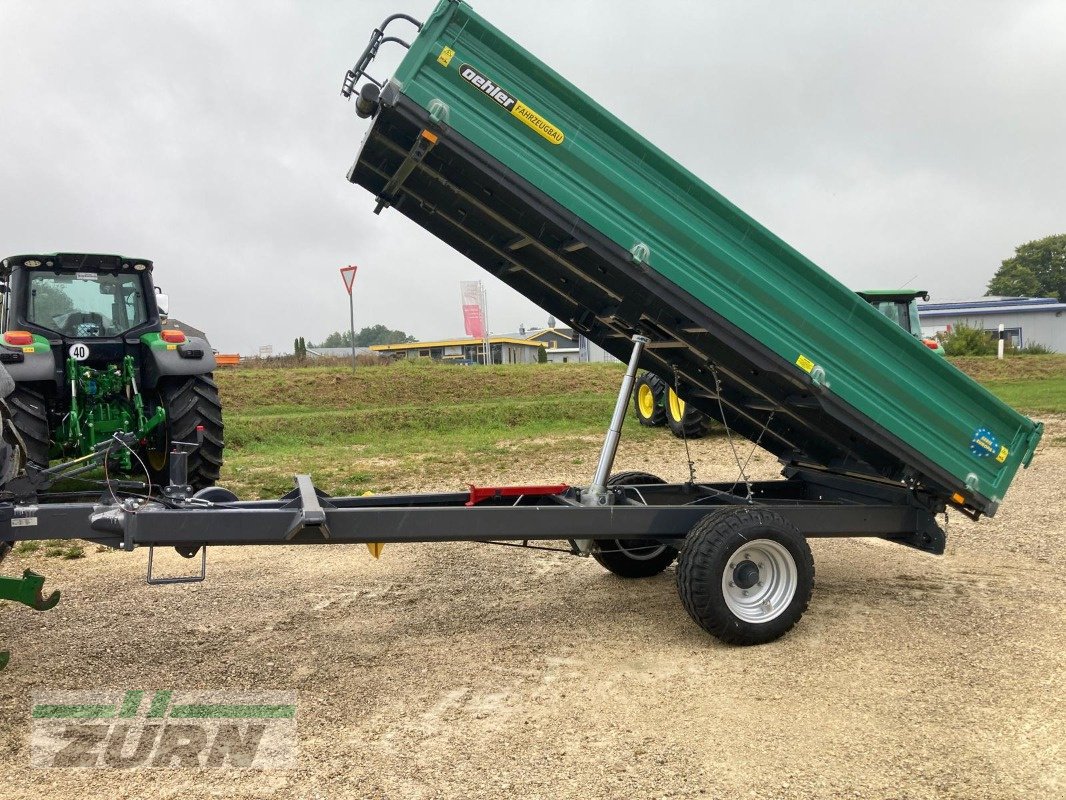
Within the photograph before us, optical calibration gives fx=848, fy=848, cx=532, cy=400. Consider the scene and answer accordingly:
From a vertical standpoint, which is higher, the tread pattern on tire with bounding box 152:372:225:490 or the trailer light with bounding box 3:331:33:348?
the trailer light with bounding box 3:331:33:348

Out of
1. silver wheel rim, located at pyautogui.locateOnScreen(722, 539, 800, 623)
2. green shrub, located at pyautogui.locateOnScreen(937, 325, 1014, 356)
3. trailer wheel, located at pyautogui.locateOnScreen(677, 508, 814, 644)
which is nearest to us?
trailer wheel, located at pyautogui.locateOnScreen(677, 508, 814, 644)

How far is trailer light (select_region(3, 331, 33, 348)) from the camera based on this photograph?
7.73 meters

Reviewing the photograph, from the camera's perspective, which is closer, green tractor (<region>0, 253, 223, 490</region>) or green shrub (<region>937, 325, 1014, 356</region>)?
green tractor (<region>0, 253, 223, 490</region>)

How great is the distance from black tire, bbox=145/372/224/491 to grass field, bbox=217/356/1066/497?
1.49 meters

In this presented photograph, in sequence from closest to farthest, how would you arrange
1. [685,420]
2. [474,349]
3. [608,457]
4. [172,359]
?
1. [608,457]
2. [172,359]
3. [685,420]
4. [474,349]

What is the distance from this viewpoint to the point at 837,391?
447 cm

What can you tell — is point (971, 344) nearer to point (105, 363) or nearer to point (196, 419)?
point (196, 419)

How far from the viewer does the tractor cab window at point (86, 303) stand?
27.8 ft

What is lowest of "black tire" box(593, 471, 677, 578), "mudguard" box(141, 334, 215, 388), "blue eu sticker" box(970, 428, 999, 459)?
"black tire" box(593, 471, 677, 578)

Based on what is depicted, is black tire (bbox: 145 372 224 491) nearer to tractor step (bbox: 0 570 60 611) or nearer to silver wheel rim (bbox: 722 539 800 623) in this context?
tractor step (bbox: 0 570 60 611)

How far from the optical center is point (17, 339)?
7754 millimetres

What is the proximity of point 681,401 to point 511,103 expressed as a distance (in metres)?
7.43

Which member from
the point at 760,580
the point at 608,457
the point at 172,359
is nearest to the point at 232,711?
the point at 608,457

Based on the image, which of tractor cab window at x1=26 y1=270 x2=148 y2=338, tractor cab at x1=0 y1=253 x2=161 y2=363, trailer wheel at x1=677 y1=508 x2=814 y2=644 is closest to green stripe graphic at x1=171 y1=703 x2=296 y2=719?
trailer wheel at x1=677 y1=508 x2=814 y2=644
